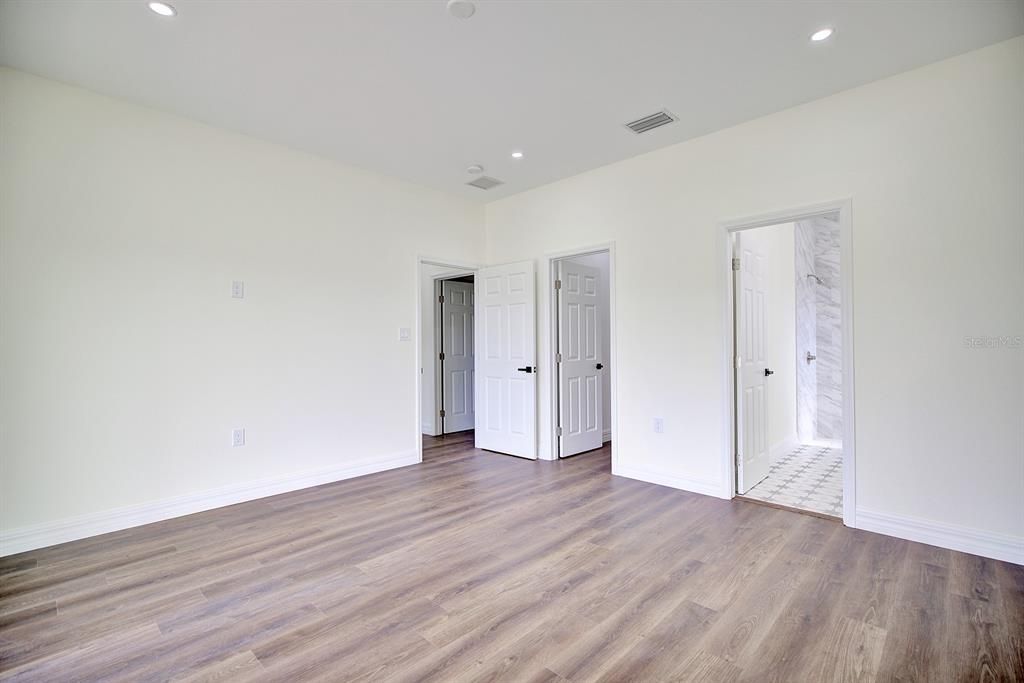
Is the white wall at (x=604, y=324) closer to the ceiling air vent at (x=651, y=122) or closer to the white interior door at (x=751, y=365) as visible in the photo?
the white interior door at (x=751, y=365)

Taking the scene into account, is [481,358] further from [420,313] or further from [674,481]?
[674,481]

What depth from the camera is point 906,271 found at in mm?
2861

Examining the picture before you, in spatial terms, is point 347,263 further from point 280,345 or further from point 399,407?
point 399,407

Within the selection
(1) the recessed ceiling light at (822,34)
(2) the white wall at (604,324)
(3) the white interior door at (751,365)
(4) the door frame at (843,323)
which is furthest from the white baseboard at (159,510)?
(1) the recessed ceiling light at (822,34)

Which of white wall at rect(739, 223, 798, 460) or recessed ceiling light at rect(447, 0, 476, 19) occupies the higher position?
recessed ceiling light at rect(447, 0, 476, 19)

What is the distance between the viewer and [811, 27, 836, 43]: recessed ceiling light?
246cm

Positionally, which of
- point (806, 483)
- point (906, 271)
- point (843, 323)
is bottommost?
point (806, 483)

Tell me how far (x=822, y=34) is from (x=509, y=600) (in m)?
3.36

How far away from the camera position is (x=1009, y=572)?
243cm

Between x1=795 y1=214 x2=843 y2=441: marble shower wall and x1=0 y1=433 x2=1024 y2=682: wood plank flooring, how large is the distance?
2.85 meters

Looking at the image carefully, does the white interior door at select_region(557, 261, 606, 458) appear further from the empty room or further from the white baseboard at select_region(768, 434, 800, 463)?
the white baseboard at select_region(768, 434, 800, 463)

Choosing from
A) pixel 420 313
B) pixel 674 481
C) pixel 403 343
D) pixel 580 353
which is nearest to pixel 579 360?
pixel 580 353

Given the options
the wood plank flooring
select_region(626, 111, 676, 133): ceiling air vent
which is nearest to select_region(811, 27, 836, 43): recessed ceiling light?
select_region(626, 111, 676, 133): ceiling air vent

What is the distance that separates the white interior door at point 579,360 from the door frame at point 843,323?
5.62 ft
